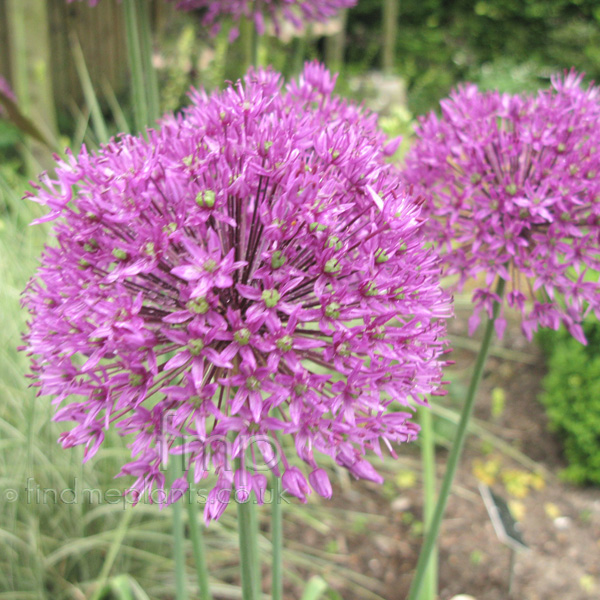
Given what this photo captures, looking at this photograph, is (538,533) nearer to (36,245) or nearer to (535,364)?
(535,364)

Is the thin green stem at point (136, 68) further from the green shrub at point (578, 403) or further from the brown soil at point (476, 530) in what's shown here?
the green shrub at point (578, 403)

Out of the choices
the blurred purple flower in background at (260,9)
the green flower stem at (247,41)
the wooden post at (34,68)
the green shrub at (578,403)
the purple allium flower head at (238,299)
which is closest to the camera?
the purple allium flower head at (238,299)

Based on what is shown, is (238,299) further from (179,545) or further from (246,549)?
(179,545)

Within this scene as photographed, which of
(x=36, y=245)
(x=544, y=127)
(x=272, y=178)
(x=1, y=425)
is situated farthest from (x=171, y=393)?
(x=36, y=245)

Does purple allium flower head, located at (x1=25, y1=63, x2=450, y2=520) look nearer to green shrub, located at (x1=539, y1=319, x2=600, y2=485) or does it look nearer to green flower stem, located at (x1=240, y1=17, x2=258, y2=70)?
green flower stem, located at (x1=240, y1=17, x2=258, y2=70)

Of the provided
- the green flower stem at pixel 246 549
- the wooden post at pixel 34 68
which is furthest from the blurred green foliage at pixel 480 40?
the green flower stem at pixel 246 549
